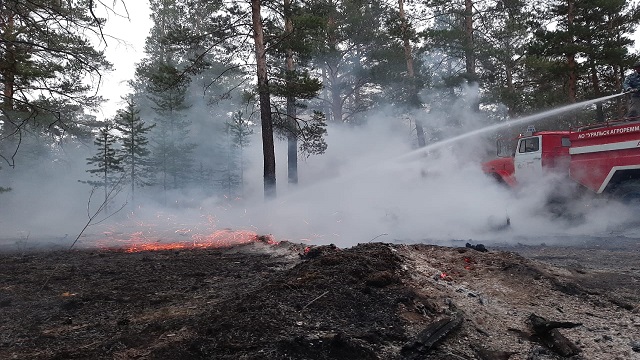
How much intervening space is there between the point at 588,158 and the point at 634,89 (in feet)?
6.77

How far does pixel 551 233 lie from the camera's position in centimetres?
1217

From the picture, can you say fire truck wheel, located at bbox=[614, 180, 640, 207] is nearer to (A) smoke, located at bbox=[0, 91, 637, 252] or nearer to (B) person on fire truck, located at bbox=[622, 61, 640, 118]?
(A) smoke, located at bbox=[0, 91, 637, 252]

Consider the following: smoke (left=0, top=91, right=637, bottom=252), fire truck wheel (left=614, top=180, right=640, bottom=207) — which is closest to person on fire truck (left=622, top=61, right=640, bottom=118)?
fire truck wheel (left=614, top=180, right=640, bottom=207)

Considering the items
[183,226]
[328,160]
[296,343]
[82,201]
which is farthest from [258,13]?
[82,201]

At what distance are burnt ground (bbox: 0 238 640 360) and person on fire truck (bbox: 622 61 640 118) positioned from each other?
6266 millimetres

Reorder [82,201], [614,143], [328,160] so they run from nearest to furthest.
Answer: [614,143] < [328,160] < [82,201]

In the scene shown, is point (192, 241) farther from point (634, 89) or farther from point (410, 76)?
point (410, 76)

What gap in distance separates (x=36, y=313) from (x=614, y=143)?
13.0m

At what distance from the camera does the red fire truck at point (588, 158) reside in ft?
36.2

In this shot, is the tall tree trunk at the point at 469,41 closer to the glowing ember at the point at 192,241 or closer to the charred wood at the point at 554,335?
the glowing ember at the point at 192,241

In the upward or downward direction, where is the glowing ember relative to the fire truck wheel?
downward

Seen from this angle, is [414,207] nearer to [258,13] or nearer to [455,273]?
[455,273]

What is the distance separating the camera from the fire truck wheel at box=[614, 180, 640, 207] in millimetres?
11008

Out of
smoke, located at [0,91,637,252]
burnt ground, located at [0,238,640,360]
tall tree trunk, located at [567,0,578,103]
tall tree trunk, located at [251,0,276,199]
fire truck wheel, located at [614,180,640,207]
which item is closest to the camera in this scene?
burnt ground, located at [0,238,640,360]
